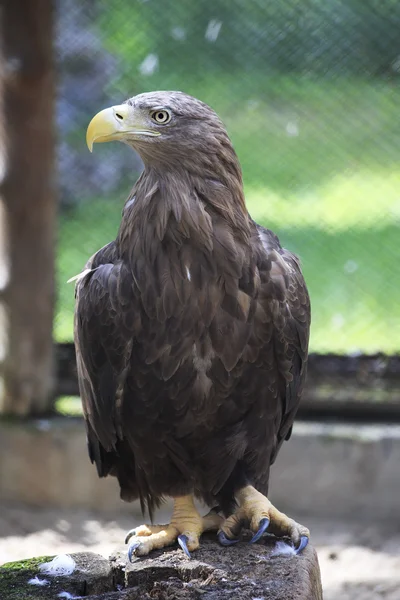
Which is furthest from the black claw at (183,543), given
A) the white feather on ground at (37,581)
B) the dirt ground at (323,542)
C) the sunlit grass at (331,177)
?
the sunlit grass at (331,177)

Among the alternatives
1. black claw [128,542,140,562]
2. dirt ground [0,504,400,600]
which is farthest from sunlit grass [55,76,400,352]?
black claw [128,542,140,562]

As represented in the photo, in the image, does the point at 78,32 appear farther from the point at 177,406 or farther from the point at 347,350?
the point at 177,406

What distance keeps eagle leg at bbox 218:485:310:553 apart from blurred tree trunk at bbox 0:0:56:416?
2051mm

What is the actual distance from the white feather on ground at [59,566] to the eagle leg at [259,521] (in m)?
0.53

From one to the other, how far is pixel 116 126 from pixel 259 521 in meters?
1.33

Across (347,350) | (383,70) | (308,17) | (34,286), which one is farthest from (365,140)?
(34,286)

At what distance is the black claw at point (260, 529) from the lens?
2.80 m

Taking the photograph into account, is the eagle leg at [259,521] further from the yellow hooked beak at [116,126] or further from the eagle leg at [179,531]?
the yellow hooked beak at [116,126]

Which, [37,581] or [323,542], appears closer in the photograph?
[37,581]

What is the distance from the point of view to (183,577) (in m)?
2.55

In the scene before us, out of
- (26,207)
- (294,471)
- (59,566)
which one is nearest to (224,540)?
(59,566)

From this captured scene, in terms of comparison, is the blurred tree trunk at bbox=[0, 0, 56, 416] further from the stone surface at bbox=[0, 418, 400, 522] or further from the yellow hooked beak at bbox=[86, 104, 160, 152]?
the yellow hooked beak at bbox=[86, 104, 160, 152]

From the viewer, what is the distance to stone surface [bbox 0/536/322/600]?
7.81 feet

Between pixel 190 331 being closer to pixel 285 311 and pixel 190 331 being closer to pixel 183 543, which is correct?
pixel 285 311
